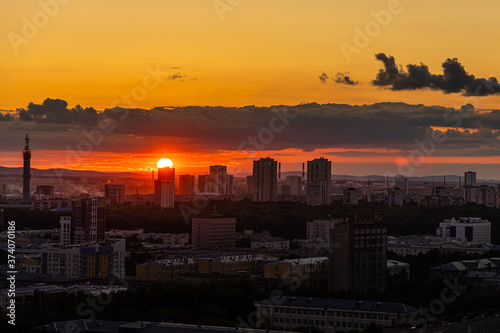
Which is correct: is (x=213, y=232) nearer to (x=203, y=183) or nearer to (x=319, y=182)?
(x=319, y=182)

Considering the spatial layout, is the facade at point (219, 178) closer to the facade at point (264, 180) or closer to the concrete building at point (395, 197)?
the facade at point (264, 180)

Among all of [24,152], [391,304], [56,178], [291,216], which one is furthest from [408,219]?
[56,178]

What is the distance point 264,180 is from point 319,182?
A: 7.51 meters

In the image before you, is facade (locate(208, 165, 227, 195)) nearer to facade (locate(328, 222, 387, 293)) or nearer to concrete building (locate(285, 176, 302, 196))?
concrete building (locate(285, 176, 302, 196))

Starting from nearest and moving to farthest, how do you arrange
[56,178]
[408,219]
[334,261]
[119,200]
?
[334,261] → [408,219] → [119,200] → [56,178]

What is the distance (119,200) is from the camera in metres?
125

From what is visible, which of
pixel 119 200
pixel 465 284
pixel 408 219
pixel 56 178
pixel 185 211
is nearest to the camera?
pixel 465 284

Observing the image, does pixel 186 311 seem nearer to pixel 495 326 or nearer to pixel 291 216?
pixel 495 326

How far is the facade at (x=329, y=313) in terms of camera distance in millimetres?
28922

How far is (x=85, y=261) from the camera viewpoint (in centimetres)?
4550

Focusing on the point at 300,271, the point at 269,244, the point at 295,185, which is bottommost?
the point at 269,244

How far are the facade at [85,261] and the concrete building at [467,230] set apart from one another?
31.7 m

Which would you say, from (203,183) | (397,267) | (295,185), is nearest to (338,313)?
(397,267)

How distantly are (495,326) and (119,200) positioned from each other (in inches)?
3944
